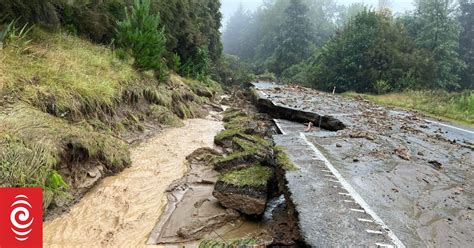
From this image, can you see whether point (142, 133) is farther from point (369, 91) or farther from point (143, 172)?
point (369, 91)

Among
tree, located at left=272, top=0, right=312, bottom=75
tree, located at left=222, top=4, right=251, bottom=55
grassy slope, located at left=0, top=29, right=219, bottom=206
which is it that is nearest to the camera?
grassy slope, located at left=0, top=29, right=219, bottom=206

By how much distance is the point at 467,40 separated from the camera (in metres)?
29.7

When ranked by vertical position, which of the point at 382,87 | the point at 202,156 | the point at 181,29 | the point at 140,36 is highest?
the point at 181,29

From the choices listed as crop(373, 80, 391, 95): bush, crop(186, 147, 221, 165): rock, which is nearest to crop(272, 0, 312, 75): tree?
crop(373, 80, 391, 95): bush

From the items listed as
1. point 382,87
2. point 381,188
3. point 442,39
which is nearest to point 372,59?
point 382,87

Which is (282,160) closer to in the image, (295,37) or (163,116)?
(163,116)

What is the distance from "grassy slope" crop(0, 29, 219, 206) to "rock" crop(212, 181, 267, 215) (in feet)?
6.38

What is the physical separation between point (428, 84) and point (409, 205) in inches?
928

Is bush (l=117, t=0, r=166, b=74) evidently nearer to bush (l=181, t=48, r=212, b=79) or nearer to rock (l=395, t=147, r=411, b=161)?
bush (l=181, t=48, r=212, b=79)

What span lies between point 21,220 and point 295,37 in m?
44.4

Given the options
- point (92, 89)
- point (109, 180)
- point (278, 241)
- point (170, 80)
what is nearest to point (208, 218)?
point (278, 241)

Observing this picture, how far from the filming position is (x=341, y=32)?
28984 mm

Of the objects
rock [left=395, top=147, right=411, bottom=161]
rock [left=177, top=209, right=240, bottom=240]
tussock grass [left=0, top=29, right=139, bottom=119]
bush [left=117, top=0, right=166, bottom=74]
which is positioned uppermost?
bush [left=117, top=0, right=166, bottom=74]

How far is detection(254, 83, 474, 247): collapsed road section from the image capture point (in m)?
2.81
